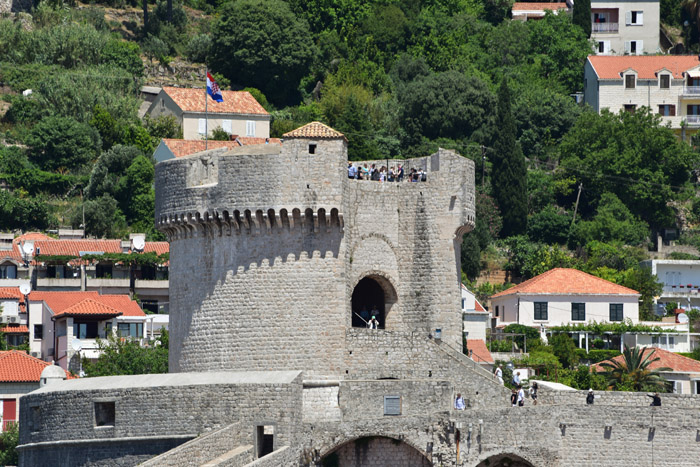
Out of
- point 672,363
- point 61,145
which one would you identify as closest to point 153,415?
point 672,363

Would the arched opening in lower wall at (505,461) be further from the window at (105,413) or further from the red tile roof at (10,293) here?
the red tile roof at (10,293)

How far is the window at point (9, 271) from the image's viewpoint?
94938 millimetres

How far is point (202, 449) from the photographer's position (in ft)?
164

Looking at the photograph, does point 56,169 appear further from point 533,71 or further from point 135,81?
point 533,71

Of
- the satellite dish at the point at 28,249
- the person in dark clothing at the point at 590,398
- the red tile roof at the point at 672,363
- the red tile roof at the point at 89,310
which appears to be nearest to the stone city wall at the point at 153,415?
the person in dark clothing at the point at 590,398

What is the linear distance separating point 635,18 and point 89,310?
6496 cm

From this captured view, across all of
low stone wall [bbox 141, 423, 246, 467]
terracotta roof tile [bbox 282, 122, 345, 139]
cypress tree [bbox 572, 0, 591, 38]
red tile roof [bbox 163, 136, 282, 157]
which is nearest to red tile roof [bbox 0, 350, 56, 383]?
terracotta roof tile [bbox 282, 122, 345, 139]

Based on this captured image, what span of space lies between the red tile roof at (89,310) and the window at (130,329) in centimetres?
91

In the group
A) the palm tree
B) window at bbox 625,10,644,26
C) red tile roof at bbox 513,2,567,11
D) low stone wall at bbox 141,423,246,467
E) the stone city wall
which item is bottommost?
low stone wall at bbox 141,423,246,467

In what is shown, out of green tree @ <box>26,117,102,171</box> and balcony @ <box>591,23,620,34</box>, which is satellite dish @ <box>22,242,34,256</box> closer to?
green tree @ <box>26,117,102,171</box>

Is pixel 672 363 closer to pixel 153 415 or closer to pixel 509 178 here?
pixel 509 178

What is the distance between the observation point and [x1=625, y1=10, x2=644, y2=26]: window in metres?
133

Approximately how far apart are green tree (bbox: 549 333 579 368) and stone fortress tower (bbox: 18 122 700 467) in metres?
22.3

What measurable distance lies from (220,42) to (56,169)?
17.5 meters
